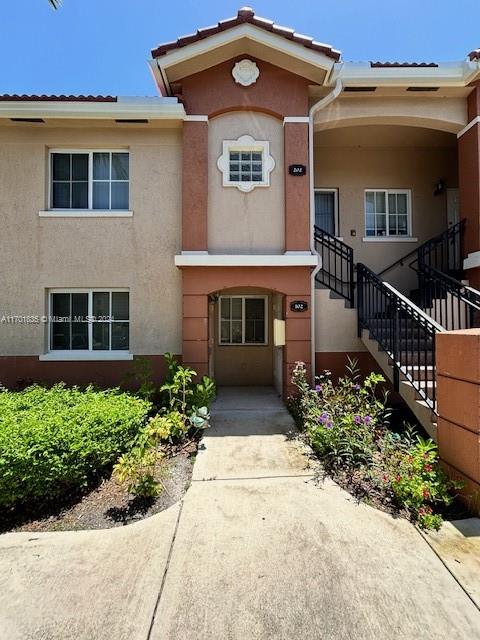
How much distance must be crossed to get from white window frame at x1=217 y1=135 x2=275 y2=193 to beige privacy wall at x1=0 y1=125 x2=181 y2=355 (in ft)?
3.25

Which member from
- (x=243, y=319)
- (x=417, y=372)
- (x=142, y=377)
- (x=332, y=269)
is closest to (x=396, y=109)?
(x=332, y=269)

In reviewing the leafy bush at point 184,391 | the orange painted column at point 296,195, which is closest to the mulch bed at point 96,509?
the leafy bush at point 184,391

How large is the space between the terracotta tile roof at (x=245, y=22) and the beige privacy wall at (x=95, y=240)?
148 cm

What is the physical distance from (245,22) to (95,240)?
5.24m

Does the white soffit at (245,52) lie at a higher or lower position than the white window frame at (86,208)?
higher

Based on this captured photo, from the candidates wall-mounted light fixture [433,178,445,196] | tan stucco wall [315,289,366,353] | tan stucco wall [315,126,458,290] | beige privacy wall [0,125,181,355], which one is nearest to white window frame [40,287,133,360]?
beige privacy wall [0,125,181,355]

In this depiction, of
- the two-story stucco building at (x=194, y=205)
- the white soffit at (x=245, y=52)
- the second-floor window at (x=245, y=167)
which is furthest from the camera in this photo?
the second-floor window at (x=245, y=167)

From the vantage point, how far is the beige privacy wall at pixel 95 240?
7.23 metres

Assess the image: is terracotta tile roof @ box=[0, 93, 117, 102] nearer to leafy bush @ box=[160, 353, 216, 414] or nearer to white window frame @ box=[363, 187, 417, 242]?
leafy bush @ box=[160, 353, 216, 414]

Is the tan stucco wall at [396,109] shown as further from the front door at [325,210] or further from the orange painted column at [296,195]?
the front door at [325,210]

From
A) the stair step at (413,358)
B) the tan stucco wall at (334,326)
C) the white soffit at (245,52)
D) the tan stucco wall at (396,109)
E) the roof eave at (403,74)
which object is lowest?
the stair step at (413,358)

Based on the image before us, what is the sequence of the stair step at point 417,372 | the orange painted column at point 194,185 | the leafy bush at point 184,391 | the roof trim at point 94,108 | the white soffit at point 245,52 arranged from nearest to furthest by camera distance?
the stair step at point 417,372 → the leafy bush at point 184,391 → the white soffit at point 245,52 → the roof trim at point 94,108 → the orange painted column at point 194,185

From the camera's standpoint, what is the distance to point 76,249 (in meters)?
7.24

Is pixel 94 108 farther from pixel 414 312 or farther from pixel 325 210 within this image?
pixel 414 312
